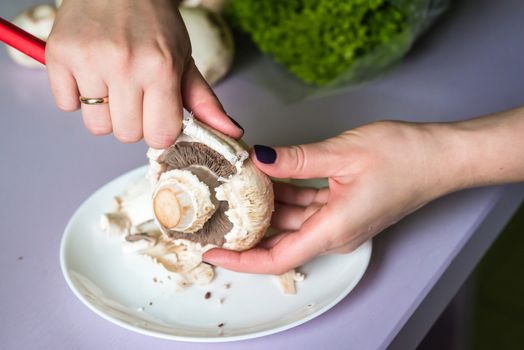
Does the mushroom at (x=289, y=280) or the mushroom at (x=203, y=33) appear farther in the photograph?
the mushroom at (x=203, y=33)

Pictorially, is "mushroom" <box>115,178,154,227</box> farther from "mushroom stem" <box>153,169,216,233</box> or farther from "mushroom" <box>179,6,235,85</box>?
"mushroom" <box>179,6,235,85</box>

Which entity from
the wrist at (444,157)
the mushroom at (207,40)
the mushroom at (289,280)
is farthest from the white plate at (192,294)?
the mushroom at (207,40)

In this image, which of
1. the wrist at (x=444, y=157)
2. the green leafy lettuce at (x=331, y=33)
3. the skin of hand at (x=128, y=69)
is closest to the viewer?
the skin of hand at (x=128, y=69)

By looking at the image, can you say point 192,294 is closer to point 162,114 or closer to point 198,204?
point 198,204

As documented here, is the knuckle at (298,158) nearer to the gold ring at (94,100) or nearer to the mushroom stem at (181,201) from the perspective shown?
the mushroom stem at (181,201)

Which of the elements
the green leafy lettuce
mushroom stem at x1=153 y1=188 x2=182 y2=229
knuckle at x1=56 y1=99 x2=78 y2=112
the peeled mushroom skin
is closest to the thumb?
mushroom stem at x1=153 y1=188 x2=182 y2=229
